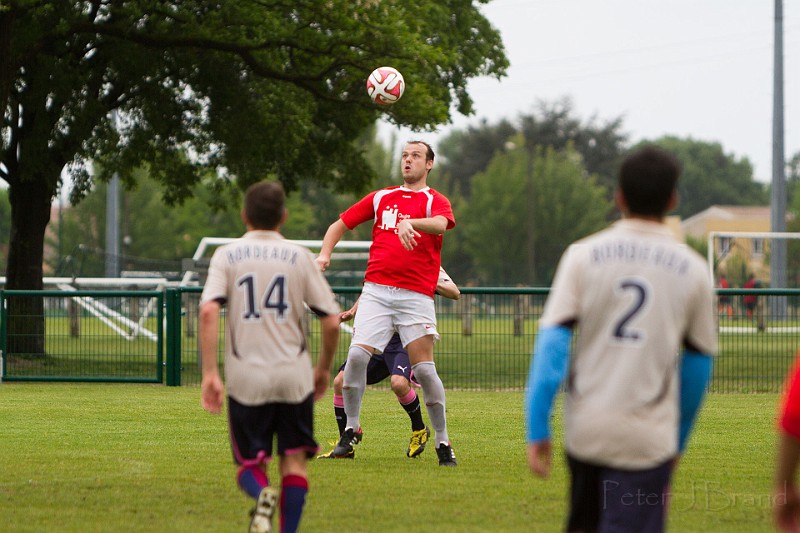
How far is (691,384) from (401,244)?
15.7 feet

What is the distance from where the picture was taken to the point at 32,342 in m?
16.6

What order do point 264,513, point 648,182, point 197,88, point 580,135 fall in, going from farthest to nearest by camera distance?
1. point 580,135
2. point 197,88
3. point 264,513
4. point 648,182

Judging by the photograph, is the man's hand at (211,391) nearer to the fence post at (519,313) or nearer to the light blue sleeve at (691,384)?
the light blue sleeve at (691,384)

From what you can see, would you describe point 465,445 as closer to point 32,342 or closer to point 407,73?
point 32,342

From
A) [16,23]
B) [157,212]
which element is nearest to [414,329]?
[16,23]

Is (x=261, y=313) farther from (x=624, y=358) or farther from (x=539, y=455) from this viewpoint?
(x=624, y=358)

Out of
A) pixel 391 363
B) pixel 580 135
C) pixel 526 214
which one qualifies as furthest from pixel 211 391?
pixel 580 135

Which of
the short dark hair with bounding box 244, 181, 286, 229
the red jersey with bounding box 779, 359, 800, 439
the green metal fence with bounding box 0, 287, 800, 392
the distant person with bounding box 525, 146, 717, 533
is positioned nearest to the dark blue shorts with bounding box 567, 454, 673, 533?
the distant person with bounding box 525, 146, 717, 533

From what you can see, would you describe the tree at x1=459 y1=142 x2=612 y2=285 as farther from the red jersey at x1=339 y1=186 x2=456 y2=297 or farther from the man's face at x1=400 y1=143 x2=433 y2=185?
the man's face at x1=400 y1=143 x2=433 y2=185

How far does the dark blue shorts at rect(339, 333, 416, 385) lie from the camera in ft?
30.8

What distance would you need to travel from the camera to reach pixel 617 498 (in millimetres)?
3855

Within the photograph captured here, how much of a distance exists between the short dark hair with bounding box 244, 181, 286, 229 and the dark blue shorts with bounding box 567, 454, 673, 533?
2070mm

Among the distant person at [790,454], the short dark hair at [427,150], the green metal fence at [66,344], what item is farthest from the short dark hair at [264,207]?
the green metal fence at [66,344]

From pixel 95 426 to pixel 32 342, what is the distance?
18.7 feet
